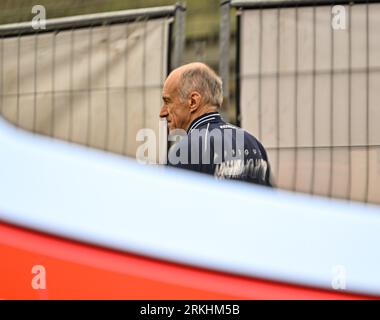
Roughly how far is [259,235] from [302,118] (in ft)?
1.15

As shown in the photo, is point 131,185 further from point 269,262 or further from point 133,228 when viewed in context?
point 269,262

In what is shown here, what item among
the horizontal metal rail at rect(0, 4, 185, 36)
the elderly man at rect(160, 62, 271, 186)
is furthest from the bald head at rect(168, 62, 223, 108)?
the horizontal metal rail at rect(0, 4, 185, 36)

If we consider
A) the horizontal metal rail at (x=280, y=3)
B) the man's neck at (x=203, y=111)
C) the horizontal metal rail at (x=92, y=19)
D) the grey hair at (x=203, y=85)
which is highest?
the horizontal metal rail at (x=92, y=19)

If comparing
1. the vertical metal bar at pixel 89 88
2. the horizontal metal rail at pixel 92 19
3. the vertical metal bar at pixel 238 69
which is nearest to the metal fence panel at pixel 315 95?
the vertical metal bar at pixel 238 69

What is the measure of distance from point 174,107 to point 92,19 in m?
0.38

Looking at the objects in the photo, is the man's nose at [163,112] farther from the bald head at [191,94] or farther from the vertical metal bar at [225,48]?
the vertical metal bar at [225,48]

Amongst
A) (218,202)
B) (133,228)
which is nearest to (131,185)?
(133,228)

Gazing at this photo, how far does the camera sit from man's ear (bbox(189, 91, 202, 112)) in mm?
1590

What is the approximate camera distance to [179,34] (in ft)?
5.50

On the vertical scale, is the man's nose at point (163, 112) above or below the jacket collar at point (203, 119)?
above

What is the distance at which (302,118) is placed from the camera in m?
1.61

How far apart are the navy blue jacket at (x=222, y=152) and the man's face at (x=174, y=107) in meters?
0.03

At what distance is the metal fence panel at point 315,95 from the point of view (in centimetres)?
159

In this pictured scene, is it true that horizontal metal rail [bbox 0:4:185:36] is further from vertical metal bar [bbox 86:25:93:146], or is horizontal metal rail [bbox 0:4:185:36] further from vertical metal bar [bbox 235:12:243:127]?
vertical metal bar [bbox 235:12:243:127]
